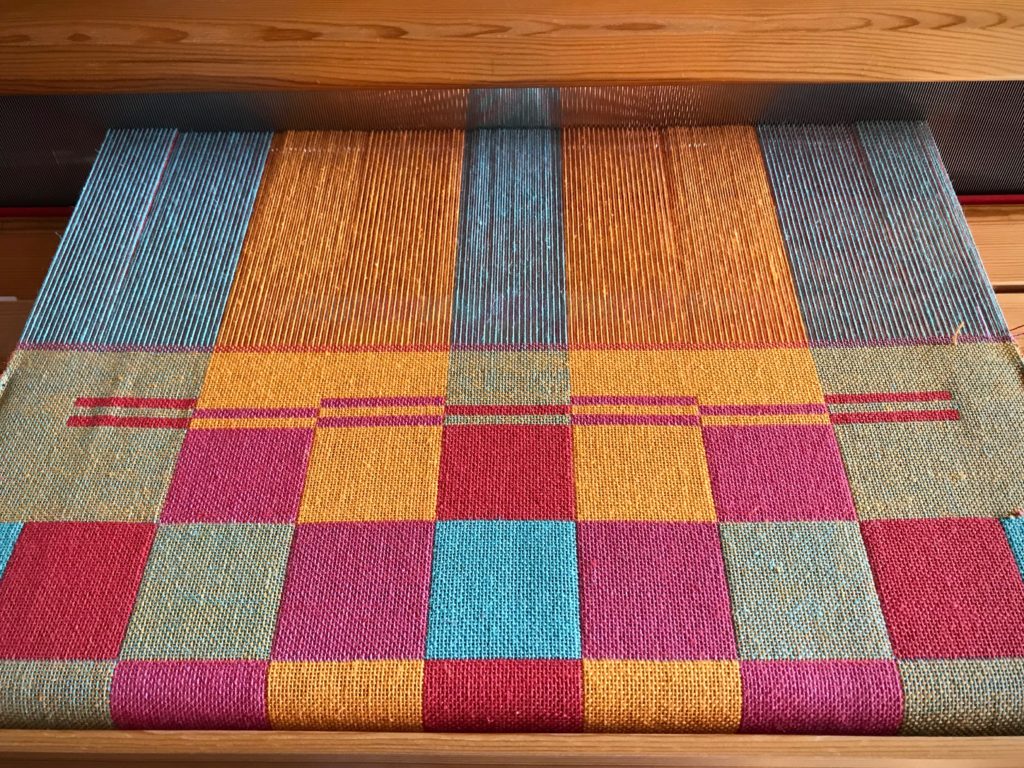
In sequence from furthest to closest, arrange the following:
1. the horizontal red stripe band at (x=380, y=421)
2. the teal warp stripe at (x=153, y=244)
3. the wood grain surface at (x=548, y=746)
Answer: the teal warp stripe at (x=153, y=244)
the horizontal red stripe band at (x=380, y=421)
the wood grain surface at (x=548, y=746)

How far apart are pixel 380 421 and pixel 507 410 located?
0.15 m

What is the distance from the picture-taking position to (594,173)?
123cm

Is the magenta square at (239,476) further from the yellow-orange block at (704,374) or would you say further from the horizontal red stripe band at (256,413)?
the yellow-orange block at (704,374)

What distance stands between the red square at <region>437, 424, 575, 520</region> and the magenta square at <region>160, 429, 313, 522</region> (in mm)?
164

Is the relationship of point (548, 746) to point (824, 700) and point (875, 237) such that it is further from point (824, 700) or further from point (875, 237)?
point (875, 237)

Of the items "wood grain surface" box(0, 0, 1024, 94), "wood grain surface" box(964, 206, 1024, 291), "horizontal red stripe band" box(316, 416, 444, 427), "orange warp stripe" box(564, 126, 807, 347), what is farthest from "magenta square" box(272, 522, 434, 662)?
"wood grain surface" box(964, 206, 1024, 291)

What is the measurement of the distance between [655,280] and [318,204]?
0.49 meters

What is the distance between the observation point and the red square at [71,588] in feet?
2.68

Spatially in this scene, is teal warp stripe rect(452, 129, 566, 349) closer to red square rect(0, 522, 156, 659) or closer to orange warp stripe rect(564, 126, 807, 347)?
orange warp stripe rect(564, 126, 807, 347)

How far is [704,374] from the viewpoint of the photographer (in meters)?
1.01

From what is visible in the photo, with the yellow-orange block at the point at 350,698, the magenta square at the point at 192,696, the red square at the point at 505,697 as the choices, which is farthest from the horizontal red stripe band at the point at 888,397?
the magenta square at the point at 192,696

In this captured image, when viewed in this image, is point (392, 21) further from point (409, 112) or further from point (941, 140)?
point (941, 140)

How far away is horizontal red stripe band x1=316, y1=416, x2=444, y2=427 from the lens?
98 cm

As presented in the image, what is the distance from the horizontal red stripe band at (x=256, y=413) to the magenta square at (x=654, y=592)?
35 centimetres
